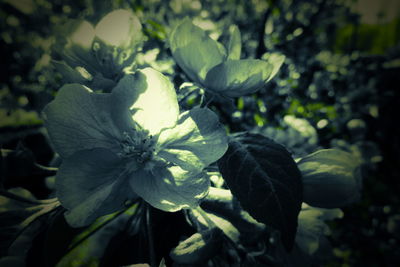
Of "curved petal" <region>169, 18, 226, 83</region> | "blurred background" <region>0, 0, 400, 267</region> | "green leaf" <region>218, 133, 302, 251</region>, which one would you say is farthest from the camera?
"blurred background" <region>0, 0, 400, 267</region>

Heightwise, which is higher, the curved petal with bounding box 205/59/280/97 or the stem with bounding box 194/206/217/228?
the curved petal with bounding box 205/59/280/97

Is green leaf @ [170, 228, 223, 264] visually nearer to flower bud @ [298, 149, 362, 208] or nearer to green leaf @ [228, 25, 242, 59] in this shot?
flower bud @ [298, 149, 362, 208]

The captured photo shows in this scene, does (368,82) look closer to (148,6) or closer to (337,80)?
(337,80)

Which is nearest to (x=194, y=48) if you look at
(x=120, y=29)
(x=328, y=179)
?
(x=120, y=29)

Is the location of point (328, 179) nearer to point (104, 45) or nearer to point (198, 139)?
point (198, 139)

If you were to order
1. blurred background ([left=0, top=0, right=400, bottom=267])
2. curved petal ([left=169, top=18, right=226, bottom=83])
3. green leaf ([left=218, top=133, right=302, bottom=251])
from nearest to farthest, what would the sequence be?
1. green leaf ([left=218, top=133, right=302, bottom=251])
2. curved petal ([left=169, top=18, right=226, bottom=83])
3. blurred background ([left=0, top=0, right=400, bottom=267])

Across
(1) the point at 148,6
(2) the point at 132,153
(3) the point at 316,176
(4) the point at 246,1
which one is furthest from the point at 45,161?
(4) the point at 246,1

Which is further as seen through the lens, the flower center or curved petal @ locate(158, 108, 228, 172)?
the flower center

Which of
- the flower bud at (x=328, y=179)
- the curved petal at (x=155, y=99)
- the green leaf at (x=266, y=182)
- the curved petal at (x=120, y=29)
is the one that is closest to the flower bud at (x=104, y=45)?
the curved petal at (x=120, y=29)

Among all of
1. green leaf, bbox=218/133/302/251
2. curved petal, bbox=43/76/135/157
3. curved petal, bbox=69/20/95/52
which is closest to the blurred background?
curved petal, bbox=69/20/95/52
